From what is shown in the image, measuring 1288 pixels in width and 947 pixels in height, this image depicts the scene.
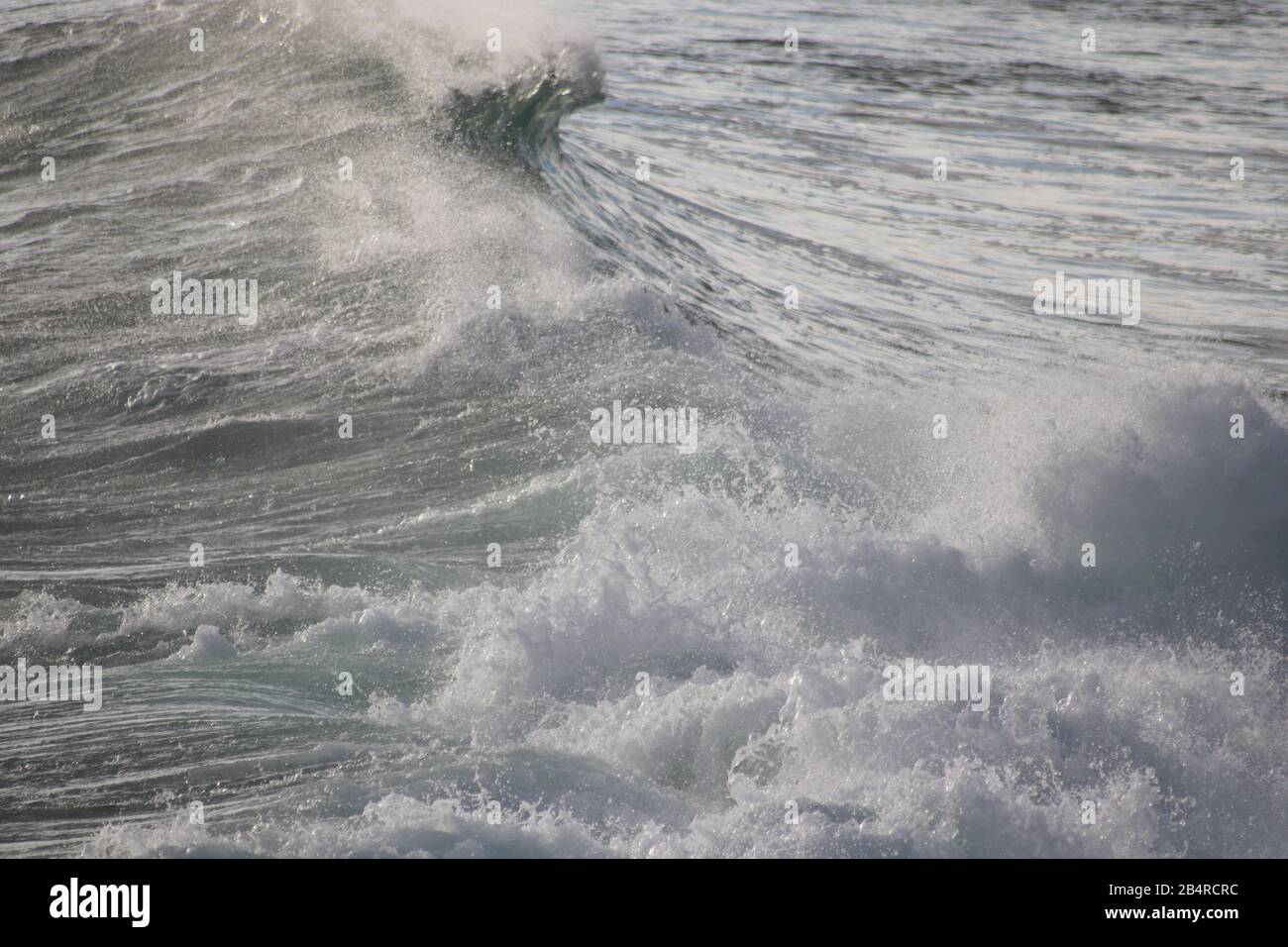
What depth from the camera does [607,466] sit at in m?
8.30

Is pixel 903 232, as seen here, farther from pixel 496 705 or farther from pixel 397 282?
pixel 496 705

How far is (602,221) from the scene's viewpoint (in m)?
12.7

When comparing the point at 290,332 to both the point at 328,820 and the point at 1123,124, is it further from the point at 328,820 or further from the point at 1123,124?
the point at 1123,124

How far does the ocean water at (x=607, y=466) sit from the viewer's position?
18.3 ft

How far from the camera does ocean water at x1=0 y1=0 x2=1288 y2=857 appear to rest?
5.57 metres

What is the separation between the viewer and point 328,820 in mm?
5207

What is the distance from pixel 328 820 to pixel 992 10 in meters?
21.0
